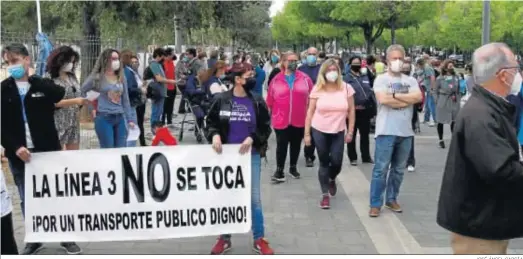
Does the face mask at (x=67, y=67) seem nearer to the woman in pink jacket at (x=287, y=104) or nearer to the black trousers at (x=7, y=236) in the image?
the black trousers at (x=7, y=236)

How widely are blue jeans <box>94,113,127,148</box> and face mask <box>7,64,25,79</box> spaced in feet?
6.43

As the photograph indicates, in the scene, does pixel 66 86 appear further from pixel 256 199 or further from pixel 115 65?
pixel 256 199

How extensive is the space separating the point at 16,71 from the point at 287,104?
4033mm

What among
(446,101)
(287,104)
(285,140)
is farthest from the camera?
(446,101)

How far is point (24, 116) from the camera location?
18.0 ft

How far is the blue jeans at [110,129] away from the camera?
24.1 ft

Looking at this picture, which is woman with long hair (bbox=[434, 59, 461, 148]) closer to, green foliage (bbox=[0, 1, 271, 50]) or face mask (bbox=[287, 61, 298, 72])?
face mask (bbox=[287, 61, 298, 72])

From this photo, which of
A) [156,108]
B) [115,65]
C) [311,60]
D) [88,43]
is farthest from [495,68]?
[88,43]

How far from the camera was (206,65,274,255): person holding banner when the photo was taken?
5527 millimetres

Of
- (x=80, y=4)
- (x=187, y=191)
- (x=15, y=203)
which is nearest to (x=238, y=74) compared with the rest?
(x=187, y=191)

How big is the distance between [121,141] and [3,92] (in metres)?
2.30

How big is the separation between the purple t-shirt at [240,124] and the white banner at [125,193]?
0.88 feet

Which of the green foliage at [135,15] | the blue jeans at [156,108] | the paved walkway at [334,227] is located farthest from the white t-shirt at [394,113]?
the green foliage at [135,15]

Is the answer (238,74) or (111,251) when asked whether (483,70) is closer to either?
(238,74)
